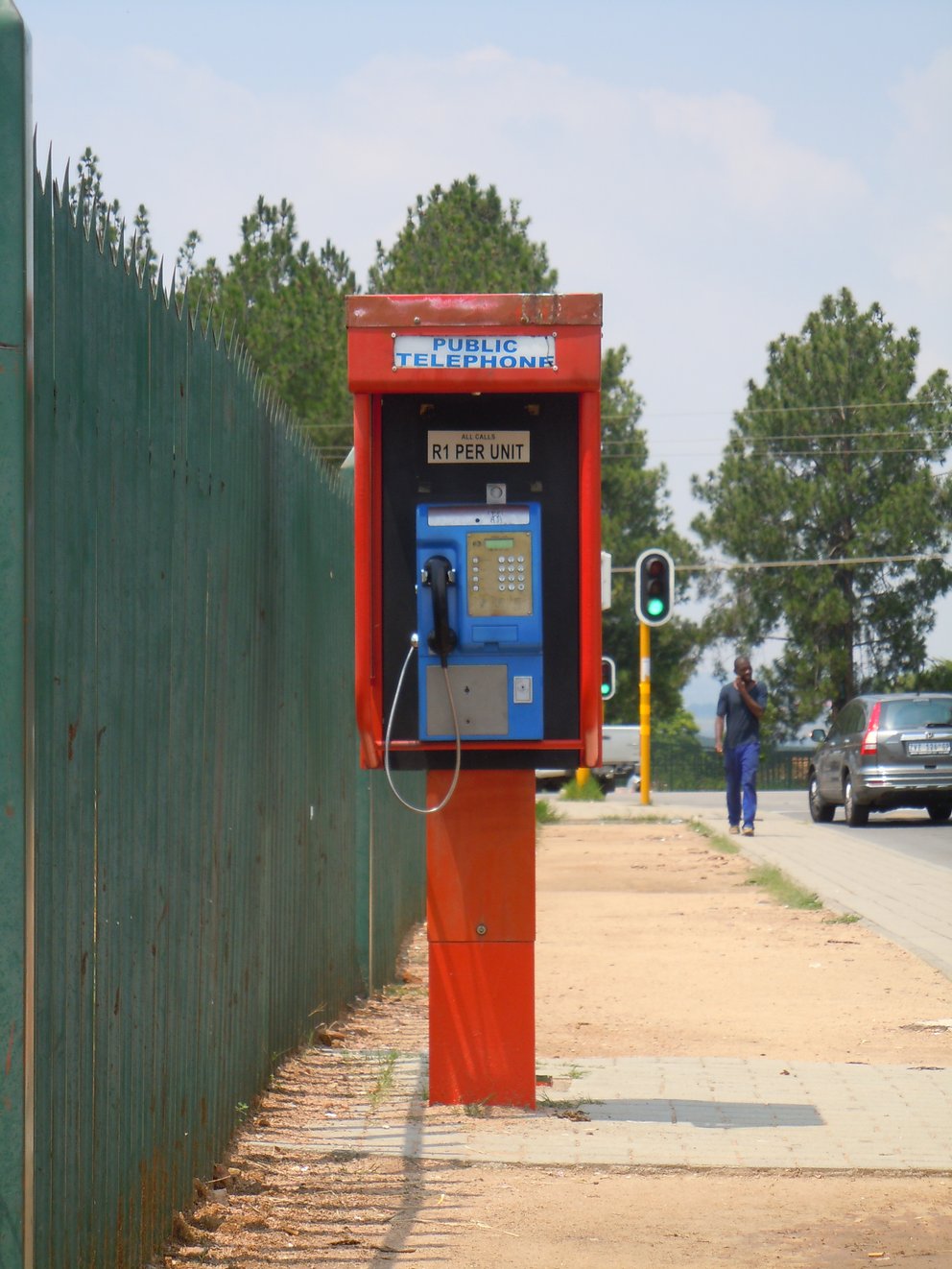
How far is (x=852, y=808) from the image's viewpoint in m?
23.3

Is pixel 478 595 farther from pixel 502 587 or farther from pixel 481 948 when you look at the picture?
pixel 481 948

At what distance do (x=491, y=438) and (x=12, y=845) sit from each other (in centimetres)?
362

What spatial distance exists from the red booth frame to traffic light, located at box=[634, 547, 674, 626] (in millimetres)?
16457

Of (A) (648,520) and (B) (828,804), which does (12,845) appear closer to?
(B) (828,804)

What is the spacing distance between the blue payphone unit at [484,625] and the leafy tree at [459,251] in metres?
39.5

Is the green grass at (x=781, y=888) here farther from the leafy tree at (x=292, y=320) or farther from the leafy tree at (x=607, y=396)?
the leafy tree at (x=607, y=396)

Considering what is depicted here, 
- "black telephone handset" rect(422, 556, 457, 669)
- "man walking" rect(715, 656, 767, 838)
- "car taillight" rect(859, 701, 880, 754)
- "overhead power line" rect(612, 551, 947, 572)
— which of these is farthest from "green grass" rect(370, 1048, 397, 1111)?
"overhead power line" rect(612, 551, 947, 572)

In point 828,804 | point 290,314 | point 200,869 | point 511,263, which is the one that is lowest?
point 828,804

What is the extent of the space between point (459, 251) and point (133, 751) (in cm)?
4525

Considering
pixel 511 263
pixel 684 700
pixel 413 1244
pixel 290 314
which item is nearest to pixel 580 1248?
pixel 413 1244

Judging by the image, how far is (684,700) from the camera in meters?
71.2

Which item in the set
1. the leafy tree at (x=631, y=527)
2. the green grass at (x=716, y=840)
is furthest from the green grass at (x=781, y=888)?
the leafy tree at (x=631, y=527)

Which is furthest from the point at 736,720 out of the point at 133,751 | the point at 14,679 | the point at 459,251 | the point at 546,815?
the point at 459,251

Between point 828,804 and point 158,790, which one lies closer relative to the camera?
point 158,790
